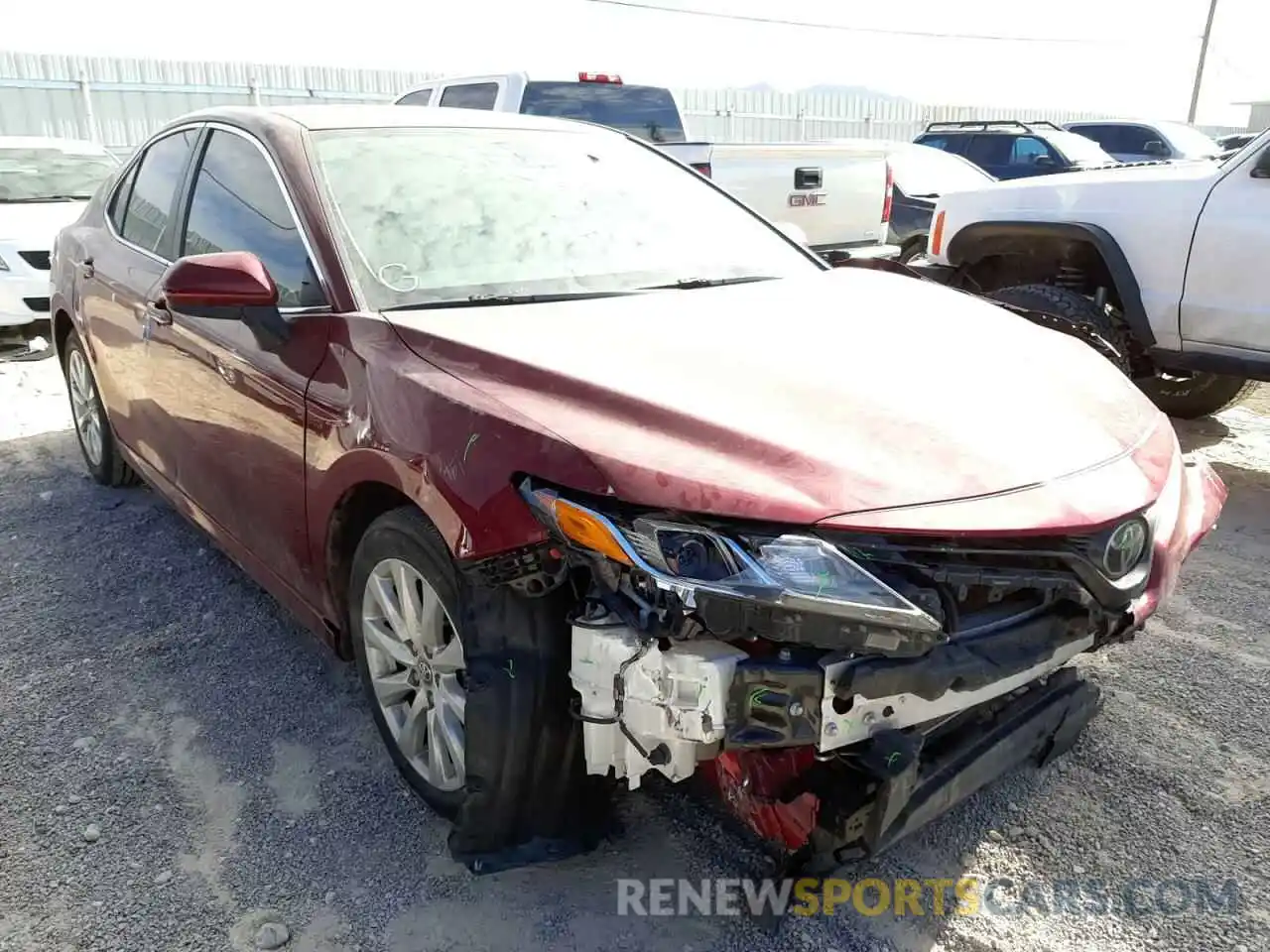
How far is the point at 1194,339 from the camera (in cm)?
491

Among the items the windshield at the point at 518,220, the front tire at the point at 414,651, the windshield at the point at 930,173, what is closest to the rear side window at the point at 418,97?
the windshield at the point at 930,173

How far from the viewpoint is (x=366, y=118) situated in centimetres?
323

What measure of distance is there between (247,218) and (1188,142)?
48.6 feet

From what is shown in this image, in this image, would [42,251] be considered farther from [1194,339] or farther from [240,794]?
[1194,339]

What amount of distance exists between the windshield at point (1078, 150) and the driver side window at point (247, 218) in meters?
10.9

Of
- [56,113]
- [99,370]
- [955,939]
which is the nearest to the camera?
[955,939]

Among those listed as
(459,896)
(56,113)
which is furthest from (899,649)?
(56,113)

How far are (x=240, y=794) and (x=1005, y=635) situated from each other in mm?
2019

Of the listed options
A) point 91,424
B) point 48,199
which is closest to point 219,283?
point 91,424

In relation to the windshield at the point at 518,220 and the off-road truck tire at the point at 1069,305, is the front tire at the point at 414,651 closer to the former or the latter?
the windshield at the point at 518,220

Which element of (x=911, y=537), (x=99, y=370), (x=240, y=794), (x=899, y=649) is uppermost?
(x=911, y=537)

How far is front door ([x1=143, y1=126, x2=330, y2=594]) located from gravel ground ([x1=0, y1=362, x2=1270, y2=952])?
0.48 meters

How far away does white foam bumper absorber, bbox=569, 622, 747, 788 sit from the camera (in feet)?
6.17

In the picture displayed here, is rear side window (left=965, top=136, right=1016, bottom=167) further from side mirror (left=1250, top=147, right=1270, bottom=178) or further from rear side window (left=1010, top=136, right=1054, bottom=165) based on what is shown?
side mirror (left=1250, top=147, right=1270, bottom=178)
